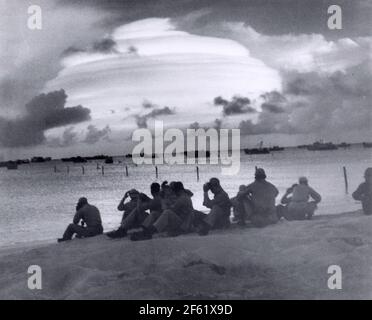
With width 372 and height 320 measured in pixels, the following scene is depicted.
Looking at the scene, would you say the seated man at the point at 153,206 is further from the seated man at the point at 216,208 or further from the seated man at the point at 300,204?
the seated man at the point at 300,204

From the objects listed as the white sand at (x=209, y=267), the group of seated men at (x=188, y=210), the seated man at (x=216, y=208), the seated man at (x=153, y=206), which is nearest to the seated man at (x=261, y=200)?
the group of seated men at (x=188, y=210)

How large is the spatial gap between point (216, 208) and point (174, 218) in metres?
0.92

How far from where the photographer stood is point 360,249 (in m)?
6.75

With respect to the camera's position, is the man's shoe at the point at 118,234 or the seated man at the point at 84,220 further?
the seated man at the point at 84,220

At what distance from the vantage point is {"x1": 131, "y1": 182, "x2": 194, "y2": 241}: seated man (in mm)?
8312

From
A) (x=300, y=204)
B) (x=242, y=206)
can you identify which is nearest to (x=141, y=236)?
(x=242, y=206)

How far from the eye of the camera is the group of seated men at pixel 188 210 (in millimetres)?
8539

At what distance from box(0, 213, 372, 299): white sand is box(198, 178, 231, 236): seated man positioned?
2.50 feet

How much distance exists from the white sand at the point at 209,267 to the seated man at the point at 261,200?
97 cm

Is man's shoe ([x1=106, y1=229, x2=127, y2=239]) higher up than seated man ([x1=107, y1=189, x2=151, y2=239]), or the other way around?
seated man ([x1=107, y1=189, x2=151, y2=239])

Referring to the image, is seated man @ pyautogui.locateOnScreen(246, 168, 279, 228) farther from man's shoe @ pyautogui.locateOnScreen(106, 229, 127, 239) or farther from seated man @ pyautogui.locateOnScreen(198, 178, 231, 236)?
man's shoe @ pyautogui.locateOnScreen(106, 229, 127, 239)

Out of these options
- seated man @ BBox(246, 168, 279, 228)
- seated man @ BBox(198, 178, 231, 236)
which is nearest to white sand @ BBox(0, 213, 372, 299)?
seated man @ BBox(198, 178, 231, 236)

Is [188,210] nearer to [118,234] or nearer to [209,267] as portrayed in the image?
[118,234]
